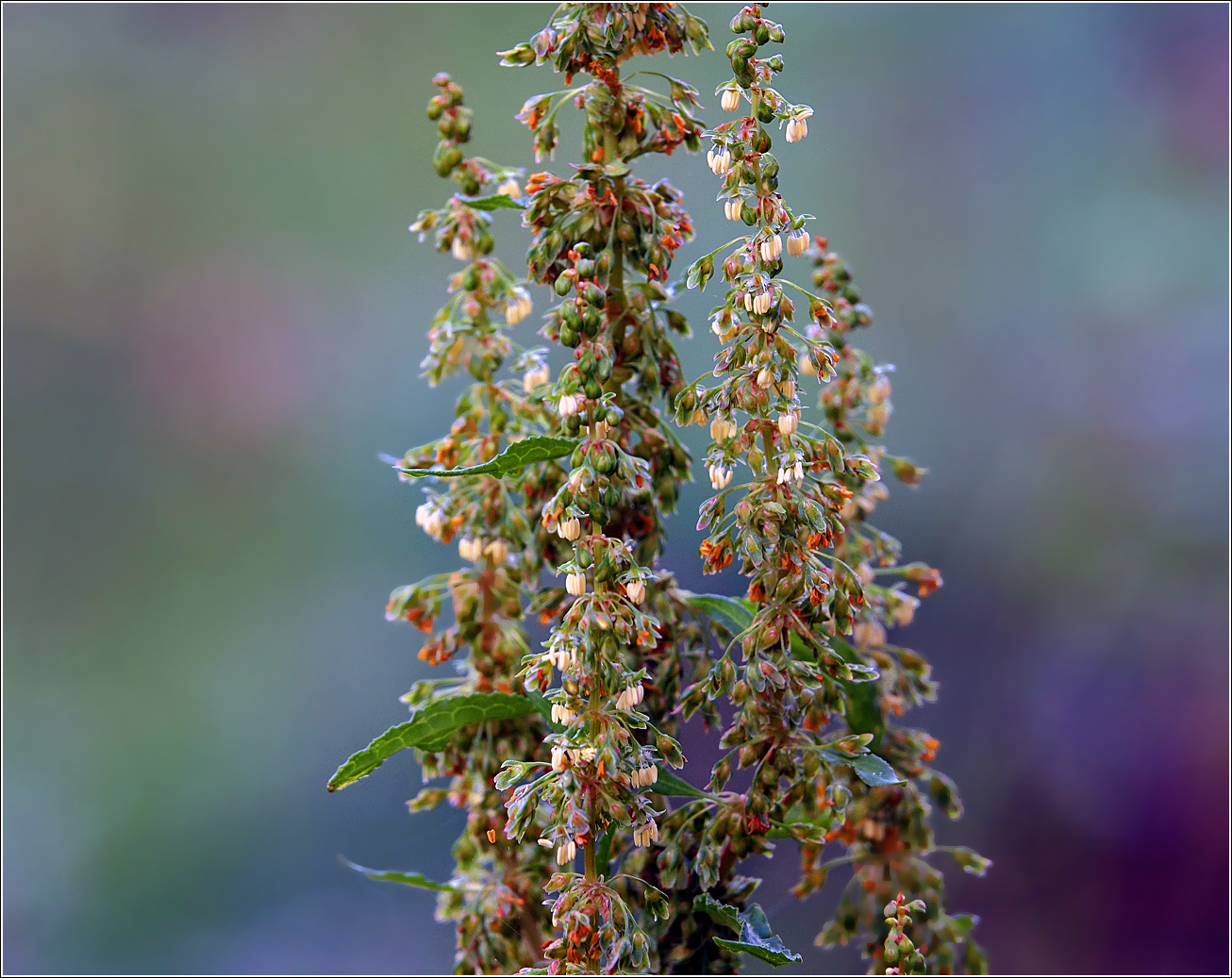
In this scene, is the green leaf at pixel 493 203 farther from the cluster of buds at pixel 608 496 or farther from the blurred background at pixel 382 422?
the blurred background at pixel 382 422

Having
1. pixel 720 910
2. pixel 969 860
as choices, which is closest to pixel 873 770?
pixel 720 910

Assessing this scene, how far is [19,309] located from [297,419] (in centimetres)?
30

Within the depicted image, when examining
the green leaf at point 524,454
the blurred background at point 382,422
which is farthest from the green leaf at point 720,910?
the blurred background at point 382,422

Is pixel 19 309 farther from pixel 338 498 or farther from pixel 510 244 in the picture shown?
pixel 510 244

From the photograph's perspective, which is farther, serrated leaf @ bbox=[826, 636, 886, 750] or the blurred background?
the blurred background

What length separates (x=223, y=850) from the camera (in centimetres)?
116

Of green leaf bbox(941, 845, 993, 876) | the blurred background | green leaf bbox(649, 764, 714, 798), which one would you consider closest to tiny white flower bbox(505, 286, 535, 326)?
green leaf bbox(649, 764, 714, 798)

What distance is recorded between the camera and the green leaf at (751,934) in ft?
1.61

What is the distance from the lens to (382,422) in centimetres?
119

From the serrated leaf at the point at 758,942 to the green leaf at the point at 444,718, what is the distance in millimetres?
145

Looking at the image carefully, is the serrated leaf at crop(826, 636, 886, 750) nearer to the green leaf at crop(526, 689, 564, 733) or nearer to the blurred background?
the green leaf at crop(526, 689, 564, 733)

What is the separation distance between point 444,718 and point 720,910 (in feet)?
0.54

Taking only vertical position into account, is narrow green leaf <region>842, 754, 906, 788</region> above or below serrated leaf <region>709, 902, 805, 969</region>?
above

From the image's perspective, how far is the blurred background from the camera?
112 centimetres
